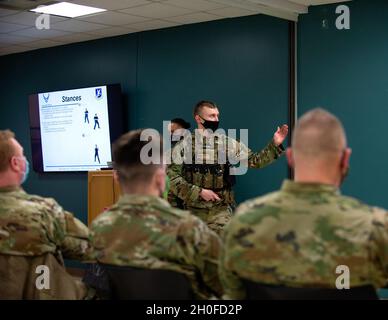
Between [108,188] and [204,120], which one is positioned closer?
[204,120]

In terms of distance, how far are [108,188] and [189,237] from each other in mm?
4613

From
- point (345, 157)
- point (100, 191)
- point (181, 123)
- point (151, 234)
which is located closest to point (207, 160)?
point (181, 123)

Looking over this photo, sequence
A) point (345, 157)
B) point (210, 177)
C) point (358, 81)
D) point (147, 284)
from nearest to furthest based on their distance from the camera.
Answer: point (345, 157) < point (147, 284) < point (210, 177) < point (358, 81)

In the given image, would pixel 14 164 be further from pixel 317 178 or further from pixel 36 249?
pixel 317 178

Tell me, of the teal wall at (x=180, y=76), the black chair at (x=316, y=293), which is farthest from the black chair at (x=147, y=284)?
the teal wall at (x=180, y=76)

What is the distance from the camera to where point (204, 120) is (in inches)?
198

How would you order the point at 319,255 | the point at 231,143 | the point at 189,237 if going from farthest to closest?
1. the point at 231,143
2. the point at 189,237
3. the point at 319,255

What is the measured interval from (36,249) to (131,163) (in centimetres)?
49

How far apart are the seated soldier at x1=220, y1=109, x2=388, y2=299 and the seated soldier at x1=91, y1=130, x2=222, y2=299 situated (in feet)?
0.50

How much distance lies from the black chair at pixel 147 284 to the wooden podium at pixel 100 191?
14.4 ft

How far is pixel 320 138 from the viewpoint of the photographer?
6.22ft

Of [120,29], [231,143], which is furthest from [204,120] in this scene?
[120,29]

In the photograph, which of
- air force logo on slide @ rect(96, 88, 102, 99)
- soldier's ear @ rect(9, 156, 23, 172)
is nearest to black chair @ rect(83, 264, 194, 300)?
soldier's ear @ rect(9, 156, 23, 172)
